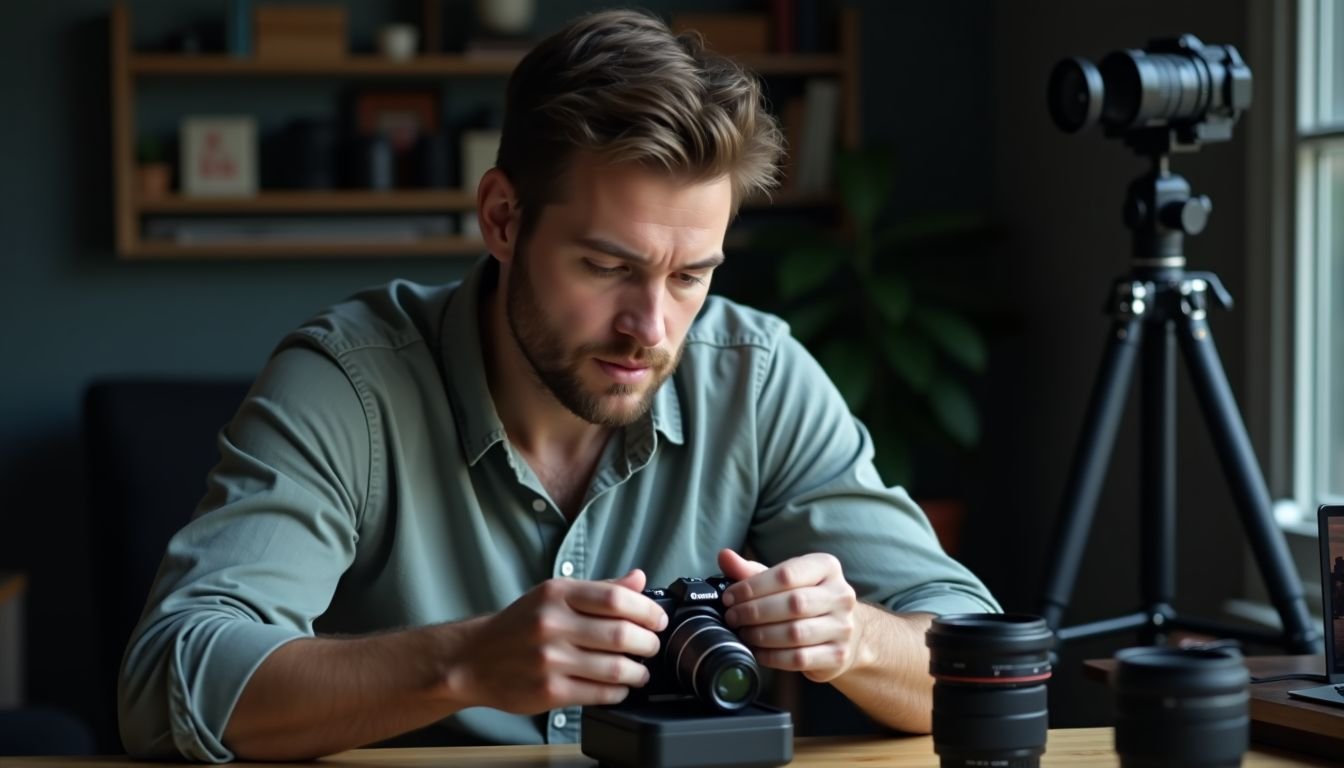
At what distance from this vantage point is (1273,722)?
4.45 ft

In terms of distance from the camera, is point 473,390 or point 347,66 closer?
point 473,390

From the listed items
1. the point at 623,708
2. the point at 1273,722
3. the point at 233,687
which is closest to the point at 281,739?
the point at 233,687

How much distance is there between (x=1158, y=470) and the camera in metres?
2.44

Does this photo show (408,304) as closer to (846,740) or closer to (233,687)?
(233,687)

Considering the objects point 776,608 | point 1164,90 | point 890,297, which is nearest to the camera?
point 776,608

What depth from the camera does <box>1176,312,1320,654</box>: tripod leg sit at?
7.34 feet

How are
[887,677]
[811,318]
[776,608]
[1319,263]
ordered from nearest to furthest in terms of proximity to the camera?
[776,608] < [887,677] < [1319,263] < [811,318]

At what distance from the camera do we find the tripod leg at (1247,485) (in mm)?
2236

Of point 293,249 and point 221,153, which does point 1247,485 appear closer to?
point 293,249

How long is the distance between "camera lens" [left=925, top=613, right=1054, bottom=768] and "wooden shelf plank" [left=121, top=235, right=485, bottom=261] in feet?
8.74

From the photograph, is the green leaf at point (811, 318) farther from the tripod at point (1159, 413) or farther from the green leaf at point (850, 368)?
the tripod at point (1159, 413)

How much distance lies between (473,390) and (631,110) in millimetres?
347

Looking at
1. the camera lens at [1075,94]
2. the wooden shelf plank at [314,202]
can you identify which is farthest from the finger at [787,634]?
the wooden shelf plank at [314,202]

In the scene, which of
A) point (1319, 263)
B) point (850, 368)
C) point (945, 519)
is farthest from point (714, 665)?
point (945, 519)
